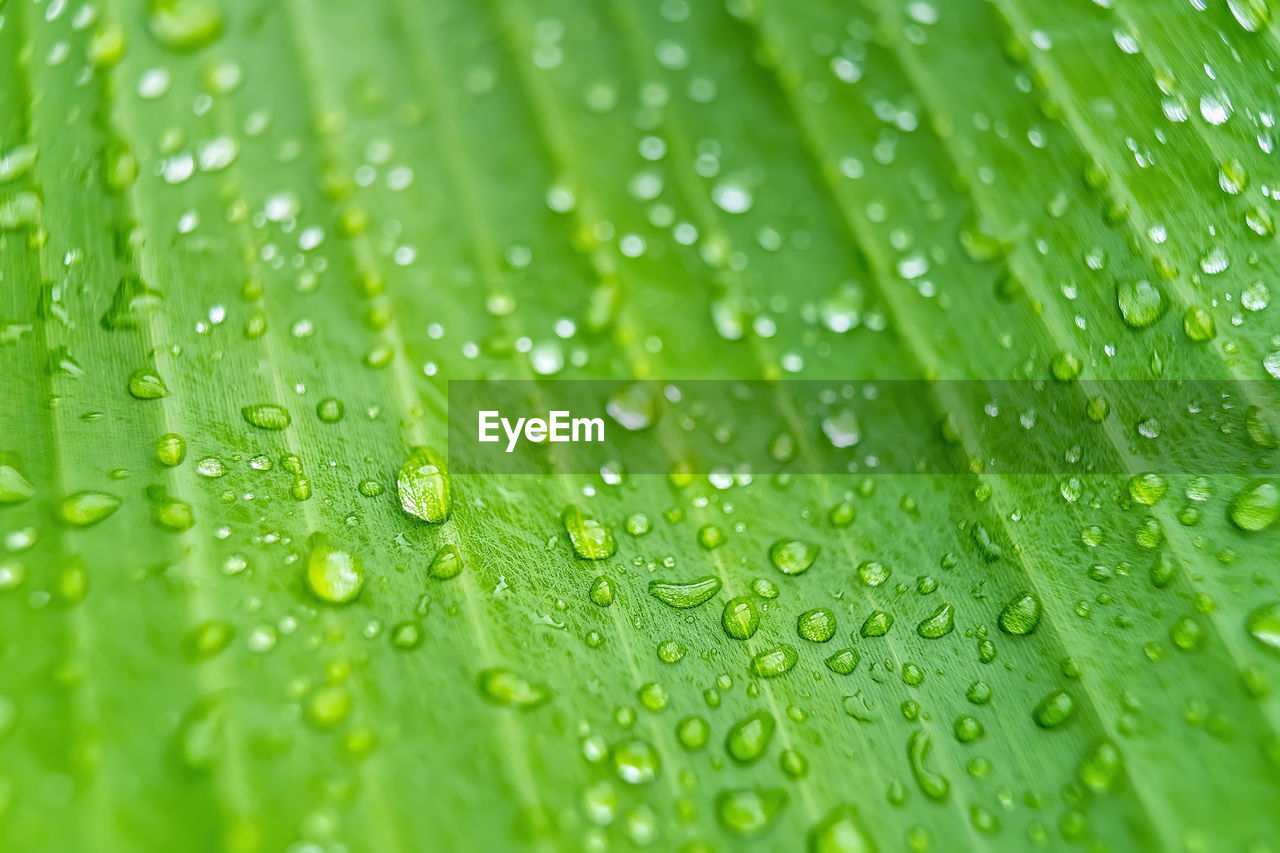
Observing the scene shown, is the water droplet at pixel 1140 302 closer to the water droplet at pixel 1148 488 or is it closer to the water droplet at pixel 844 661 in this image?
the water droplet at pixel 1148 488

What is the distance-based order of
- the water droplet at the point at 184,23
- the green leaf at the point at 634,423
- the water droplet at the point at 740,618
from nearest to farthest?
the green leaf at the point at 634,423
the water droplet at the point at 740,618
the water droplet at the point at 184,23

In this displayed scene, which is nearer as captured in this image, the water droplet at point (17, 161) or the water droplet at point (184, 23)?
the water droplet at point (17, 161)

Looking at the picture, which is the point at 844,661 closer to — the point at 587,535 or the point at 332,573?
the point at 587,535

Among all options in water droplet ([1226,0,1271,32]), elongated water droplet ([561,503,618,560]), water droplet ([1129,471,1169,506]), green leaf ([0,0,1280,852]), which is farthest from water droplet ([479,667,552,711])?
water droplet ([1226,0,1271,32])

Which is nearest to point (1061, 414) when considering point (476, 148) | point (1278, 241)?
point (1278, 241)

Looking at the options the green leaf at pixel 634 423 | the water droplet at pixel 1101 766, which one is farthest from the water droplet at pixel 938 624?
the water droplet at pixel 1101 766

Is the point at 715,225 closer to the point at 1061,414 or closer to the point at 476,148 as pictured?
the point at 476,148

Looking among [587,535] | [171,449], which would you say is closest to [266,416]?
[171,449]
